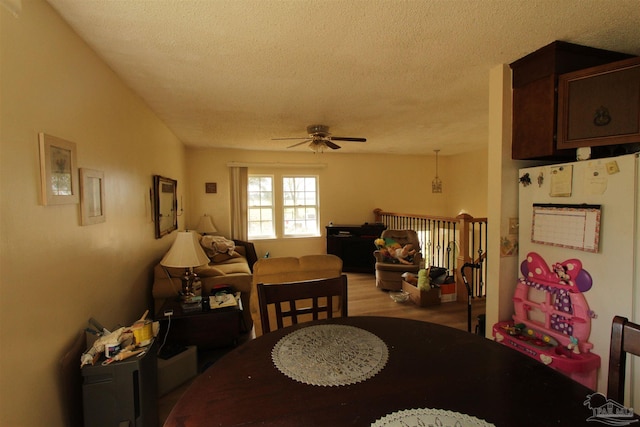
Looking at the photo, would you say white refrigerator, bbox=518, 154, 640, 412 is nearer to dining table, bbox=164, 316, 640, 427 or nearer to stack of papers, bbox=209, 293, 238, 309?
dining table, bbox=164, 316, 640, 427

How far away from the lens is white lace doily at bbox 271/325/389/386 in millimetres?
972

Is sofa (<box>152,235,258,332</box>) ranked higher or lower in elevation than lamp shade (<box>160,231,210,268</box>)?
lower

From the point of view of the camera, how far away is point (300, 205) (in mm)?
5895

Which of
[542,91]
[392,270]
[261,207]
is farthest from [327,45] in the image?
[261,207]

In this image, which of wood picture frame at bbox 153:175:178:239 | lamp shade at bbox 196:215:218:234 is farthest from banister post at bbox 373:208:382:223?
wood picture frame at bbox 153:175:178:239

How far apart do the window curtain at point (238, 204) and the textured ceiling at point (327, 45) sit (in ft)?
7.50

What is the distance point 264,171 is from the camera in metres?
5.60

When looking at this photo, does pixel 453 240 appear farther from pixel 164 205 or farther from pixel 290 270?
pixel 164 205

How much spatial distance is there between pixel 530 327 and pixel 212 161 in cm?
503

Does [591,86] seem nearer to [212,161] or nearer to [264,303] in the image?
[264,303]

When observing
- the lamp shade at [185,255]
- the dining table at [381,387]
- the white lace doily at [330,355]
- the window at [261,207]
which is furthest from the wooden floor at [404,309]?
the window at [261,207]

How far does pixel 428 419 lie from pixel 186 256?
2.28m

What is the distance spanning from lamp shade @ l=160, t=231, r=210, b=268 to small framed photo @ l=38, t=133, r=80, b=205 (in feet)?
3.61

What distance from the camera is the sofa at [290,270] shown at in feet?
7.72
